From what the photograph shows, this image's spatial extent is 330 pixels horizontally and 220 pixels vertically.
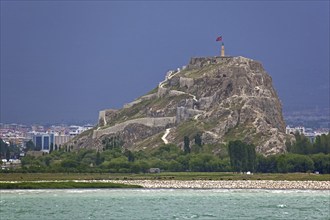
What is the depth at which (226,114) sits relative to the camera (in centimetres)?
19912

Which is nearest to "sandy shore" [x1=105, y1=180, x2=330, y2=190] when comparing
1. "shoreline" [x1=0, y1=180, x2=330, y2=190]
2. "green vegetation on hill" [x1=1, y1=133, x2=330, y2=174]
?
"shoreline" [x1=0, y1=180, x2=330, y2=190]

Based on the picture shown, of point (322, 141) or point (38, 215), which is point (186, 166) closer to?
point (322, 141)

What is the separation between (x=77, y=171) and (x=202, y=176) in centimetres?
1862

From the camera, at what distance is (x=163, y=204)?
103 metres

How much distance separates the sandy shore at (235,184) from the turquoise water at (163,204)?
5.82m

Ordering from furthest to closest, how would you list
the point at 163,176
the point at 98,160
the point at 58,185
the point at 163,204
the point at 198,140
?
the point at 198,140 < the point at 98,160 < the point at 163,176 < the point at 58,185 < the point at 163,204

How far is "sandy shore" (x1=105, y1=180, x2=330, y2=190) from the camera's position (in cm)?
13188

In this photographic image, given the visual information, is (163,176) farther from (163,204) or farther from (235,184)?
(163,204)

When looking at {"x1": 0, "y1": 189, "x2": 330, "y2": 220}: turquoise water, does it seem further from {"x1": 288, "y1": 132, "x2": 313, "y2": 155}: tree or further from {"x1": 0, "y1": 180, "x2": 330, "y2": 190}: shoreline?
{"x1": 288, "y1": 132, "x2": 313, "y2": 155}: tree

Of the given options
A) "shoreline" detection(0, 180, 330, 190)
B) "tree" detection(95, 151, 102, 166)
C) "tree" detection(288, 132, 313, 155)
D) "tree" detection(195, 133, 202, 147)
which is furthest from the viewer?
"tree" detection(195, 133, 202, 147)

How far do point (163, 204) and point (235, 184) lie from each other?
3259cm

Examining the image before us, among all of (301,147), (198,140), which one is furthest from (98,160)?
(301,147)

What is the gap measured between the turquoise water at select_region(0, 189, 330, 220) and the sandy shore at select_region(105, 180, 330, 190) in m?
5.82

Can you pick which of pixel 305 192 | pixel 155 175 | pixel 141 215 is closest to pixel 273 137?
pixel 155 175
